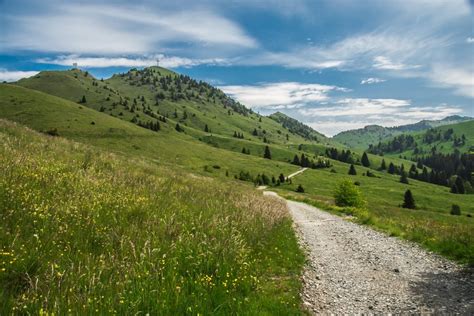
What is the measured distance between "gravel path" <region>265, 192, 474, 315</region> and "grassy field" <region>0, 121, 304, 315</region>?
2.92ft

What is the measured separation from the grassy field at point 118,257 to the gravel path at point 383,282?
2.92 feet

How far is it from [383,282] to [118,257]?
7.63m

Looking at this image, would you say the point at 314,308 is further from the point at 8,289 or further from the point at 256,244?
the point at 8,289

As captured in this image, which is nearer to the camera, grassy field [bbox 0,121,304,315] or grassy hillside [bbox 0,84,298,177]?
grassy field [bbox 0,121,304,315]

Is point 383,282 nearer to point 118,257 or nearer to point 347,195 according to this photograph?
point 118,257

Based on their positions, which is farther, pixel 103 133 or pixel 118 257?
pixel 103 133

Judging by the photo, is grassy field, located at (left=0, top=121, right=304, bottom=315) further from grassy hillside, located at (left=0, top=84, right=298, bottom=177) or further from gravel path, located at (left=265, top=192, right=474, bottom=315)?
grassy hillside, located at (left=0, top=84, right=298, bottom=177)

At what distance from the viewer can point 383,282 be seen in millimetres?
9328

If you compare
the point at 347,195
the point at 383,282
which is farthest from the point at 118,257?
the point at 347,195

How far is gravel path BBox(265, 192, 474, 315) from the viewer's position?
758 centimetres

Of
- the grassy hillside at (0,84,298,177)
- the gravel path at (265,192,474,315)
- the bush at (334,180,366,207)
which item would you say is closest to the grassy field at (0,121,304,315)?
the gravel path at (265,192,474,315)

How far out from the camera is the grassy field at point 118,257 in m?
4.79

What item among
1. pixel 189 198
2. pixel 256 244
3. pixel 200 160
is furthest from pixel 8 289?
pixel 200 160

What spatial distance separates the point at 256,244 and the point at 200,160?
408ft
